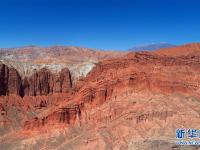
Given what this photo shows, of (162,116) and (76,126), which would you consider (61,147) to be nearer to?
(76,126)

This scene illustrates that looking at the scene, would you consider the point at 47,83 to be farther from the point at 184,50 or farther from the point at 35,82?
the point at 184,50

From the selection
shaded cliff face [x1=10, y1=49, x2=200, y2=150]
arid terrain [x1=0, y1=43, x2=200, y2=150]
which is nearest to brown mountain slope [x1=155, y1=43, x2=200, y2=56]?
arid terrain [x1=0, y1=43, x2=200, y2=150]

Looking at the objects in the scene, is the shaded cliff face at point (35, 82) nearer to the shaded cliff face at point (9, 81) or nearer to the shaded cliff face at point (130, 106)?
the shaded cliff face at point (9, 81)

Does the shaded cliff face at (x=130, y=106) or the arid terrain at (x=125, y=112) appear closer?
the arid terrain at (x=125, y=112)

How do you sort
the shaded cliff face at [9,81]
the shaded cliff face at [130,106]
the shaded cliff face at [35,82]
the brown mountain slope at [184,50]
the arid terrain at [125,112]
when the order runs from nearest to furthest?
1. the arid terrain at [125,112]
2. the shaded cliff face at [130,106]
3. the brown mountain slope at [184,50]
4. the shaded cliff face at [9,81]
5. the shaded cliff face at [35,82]

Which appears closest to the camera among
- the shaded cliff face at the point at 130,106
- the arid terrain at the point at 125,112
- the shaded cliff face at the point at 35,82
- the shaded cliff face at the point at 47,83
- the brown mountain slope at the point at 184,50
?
the arid terrain at the point at 125,112

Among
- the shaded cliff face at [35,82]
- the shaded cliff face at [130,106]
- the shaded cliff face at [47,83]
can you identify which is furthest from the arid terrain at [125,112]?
the shaded cliff face at [47,83]

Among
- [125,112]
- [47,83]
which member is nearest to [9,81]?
[47,83]

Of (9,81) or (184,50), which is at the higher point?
(184,50)

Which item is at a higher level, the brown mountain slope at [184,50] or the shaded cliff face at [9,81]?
the brown mountain slope at [184,50]

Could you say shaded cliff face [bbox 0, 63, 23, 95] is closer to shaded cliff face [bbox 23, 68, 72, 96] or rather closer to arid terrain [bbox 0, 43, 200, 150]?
shaded cliff face [bbox 23, 68, 72, 96]
